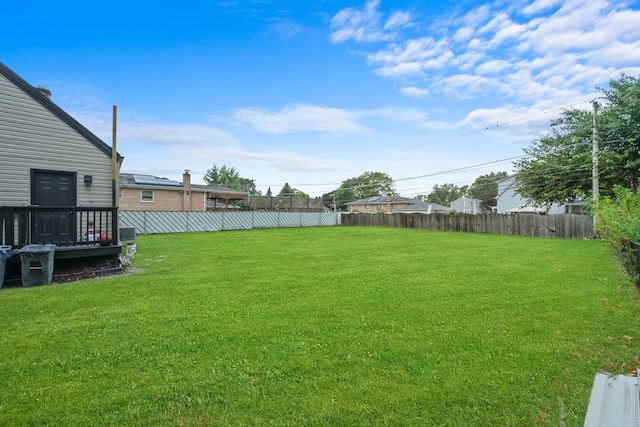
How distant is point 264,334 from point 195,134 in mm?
24426

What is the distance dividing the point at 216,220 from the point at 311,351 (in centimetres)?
2044

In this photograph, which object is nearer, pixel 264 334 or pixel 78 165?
pixel 264 334

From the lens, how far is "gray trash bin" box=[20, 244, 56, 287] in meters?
5.54

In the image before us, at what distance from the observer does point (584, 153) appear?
16.5 m

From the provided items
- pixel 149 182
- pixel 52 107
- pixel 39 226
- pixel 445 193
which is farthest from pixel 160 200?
pixel 445 193

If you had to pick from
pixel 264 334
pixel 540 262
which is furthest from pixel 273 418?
pixel 540 262

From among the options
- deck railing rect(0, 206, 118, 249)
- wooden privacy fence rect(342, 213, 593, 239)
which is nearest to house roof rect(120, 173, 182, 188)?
wooden privacy fence rect(342, 213, 593, 239)

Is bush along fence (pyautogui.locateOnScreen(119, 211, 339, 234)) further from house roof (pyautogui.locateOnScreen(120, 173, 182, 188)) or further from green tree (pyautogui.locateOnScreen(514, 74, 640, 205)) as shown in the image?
green tree (pyautogui.locateOnScreen(514, 74, 640, 205))

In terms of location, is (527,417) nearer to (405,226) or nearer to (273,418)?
(273,418)

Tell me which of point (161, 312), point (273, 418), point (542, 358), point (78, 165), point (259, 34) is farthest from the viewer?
point (259, 34)

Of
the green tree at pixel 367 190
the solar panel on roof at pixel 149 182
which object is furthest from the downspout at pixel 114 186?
the green tree at pixel 367 190

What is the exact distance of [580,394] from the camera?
2.24 metres

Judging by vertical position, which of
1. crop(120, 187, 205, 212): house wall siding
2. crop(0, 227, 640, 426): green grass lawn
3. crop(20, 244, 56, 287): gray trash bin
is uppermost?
crop(120, 187, 205, 212): house wall siding

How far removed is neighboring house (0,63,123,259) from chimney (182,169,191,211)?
1492 centimetres
